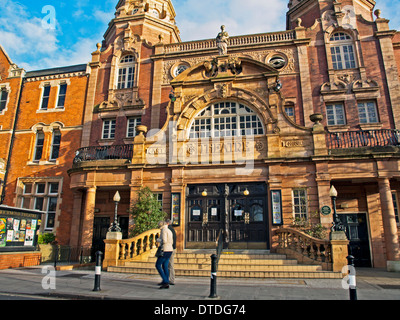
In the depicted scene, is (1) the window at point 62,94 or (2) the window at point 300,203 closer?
(2) the window at point 300,203

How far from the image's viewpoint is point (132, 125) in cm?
2197

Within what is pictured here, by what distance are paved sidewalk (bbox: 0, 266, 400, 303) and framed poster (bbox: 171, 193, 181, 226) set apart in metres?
4.88

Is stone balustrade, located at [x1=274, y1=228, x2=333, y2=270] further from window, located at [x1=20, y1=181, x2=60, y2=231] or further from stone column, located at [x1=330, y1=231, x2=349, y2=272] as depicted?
window, located at [x1=20, y1=181, x2=60, y2=231]

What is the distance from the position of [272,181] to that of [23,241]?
1283cm

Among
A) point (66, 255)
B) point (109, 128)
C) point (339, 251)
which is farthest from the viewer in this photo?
point (109, 128)

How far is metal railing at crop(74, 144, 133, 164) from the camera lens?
63.8 ft

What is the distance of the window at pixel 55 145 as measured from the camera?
74.5ft

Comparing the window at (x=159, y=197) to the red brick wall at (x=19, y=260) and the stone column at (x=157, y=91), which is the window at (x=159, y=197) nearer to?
the stone column at (x=157, y=91)

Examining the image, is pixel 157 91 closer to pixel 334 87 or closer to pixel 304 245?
pixel 334 87

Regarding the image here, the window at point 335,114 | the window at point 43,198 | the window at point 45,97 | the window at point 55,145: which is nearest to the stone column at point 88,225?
the window at point 43,198

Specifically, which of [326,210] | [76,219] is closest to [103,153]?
[76,219]

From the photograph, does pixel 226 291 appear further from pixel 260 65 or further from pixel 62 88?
pixel 62 88

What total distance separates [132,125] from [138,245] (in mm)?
10102

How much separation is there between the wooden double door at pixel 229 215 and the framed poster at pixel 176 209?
552mm
